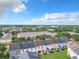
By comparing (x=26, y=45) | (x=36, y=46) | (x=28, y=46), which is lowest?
(x=36, y=46)

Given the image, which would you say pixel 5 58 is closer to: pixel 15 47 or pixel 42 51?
pixel 15 47

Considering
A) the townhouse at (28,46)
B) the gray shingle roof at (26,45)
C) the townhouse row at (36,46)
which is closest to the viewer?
the townhouse row at (36,46)

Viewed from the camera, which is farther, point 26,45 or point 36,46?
point 36,46

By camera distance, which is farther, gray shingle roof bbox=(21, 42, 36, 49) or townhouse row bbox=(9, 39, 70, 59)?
gray shingle roof bbox=(21, 42, 36, 49)

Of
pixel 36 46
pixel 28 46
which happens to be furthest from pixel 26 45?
pixel 36 46

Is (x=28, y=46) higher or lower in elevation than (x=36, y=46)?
higher

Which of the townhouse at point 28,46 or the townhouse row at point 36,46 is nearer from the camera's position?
the townhouse row at point 36,46

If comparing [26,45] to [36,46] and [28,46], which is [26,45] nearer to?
[28,46]

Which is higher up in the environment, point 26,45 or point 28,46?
point 26,45

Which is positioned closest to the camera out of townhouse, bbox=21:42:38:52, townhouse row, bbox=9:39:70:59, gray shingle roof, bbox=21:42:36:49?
townhouse row, bbox=9:39:70:59

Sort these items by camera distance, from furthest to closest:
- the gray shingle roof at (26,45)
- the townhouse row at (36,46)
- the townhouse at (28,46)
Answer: the gray shingle roof at (26,45) → the townhouse at (28,46) → the townhouse row at (36,46)

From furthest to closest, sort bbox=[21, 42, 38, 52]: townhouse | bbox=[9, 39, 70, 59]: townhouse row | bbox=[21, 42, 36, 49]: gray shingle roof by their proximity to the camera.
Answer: bbox=[21, 42, 36, 49]: gray shingle roof
bbox=[21, 42, 38, 52]: townhouse
bbox=[9, 39, 70, 59]: townhouse row
